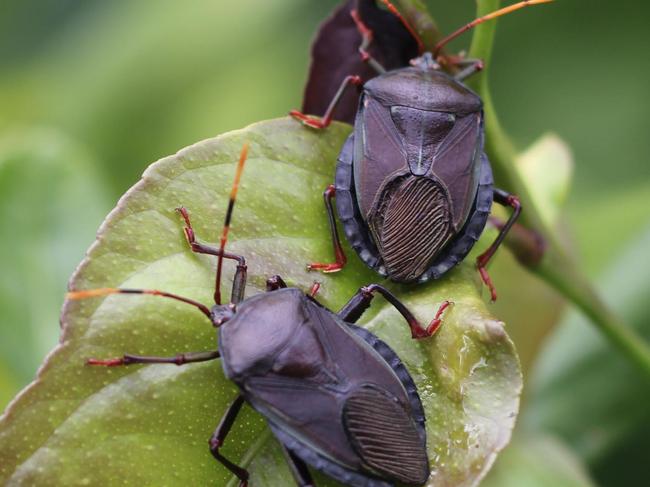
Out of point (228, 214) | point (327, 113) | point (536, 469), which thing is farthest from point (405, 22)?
point (536, 469)

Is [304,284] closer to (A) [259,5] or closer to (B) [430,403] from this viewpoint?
(B) [430,403]

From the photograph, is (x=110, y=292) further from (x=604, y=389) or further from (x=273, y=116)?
(x=273, y=116)

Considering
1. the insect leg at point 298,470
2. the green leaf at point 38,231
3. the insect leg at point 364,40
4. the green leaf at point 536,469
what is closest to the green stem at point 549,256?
the insect leg at point 364,40

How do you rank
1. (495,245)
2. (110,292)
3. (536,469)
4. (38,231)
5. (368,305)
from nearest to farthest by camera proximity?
(110,292)
(368,305)
(495,245)
(536,469)
(38,231)

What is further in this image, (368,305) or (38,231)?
(38,231)

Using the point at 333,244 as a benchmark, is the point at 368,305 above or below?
below

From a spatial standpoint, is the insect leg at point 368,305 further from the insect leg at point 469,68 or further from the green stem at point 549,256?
the insect leg at point 469,68

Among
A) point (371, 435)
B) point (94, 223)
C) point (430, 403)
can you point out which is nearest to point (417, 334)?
point (430, 403)
